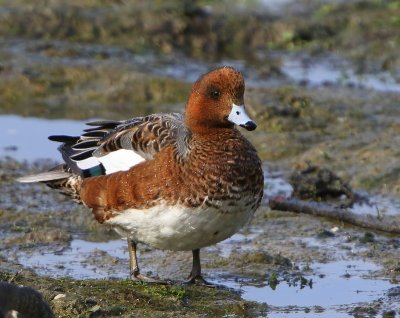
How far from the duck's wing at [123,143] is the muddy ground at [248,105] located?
69 cm

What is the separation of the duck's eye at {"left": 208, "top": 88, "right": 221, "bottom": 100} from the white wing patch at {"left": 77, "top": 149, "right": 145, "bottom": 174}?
21.4 inches

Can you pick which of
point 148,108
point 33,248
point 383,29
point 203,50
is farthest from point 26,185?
point 383,29

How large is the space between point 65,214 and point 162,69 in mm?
4638

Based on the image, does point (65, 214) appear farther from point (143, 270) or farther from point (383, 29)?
point (383, 29)

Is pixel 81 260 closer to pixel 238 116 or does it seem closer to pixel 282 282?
pixel 282 282

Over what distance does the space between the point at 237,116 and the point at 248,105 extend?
14.3 feet

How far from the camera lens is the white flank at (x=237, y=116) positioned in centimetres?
645

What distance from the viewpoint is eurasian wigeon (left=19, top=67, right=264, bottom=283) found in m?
6.31

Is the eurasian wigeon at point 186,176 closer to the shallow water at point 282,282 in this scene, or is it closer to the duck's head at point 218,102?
the duck's head at point 218,102

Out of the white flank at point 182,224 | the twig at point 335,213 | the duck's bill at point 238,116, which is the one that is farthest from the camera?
the twig at point 335,213

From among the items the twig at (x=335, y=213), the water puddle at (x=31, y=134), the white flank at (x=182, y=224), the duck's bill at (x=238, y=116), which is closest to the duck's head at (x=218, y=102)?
the duck's bill at (x=238, y=116)

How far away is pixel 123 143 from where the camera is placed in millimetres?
6781

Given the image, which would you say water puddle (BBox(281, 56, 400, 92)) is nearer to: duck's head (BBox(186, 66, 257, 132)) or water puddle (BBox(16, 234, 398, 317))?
water puddle (BBox(16, 234, 398, 317))

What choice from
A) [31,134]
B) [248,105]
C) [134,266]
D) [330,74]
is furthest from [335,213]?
[330,74]
